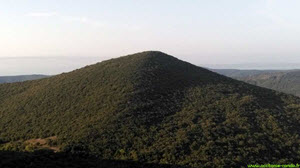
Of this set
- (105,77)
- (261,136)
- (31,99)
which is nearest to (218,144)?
(261,136)

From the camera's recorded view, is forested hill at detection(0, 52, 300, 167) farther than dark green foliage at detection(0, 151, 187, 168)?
Yes

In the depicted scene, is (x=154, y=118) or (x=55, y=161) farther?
(x=154, y=118)

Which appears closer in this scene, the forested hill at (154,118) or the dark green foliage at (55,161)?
the dark green foliage at (55,161)

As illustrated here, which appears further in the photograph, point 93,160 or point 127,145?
point 127,145

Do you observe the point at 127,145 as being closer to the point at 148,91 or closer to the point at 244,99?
the point at 148,91

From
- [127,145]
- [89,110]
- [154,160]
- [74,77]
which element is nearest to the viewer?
[154,160]

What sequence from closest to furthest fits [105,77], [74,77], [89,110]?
1. [89,110]
2. [105,77]
3. [74,77]

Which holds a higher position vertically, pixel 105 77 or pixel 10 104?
pixel 105 77

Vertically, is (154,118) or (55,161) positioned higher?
(154,118)
